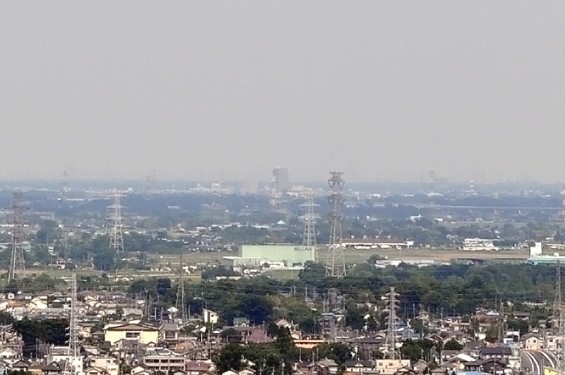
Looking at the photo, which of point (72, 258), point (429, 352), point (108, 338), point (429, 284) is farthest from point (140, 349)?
point (72, 258)

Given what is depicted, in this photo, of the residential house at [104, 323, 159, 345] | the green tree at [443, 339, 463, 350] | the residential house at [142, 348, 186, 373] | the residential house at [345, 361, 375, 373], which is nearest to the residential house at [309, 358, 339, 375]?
the residential house at [345, 361, 375, 373]

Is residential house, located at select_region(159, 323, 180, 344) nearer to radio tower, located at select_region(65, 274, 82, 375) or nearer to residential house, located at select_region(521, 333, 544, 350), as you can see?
radio tower, located at select_region(65, 274, 82, 375)

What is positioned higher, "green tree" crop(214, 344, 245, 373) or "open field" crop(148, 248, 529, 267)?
"green tree" crop(214, 344, 245, 373)

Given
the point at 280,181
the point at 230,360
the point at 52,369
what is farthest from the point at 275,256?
the point at 280,181

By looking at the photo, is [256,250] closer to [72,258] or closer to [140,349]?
[72,258]

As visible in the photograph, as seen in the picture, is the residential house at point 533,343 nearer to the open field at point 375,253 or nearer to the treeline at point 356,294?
the treeline at point 356,294

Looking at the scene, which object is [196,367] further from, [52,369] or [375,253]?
[375,253]
